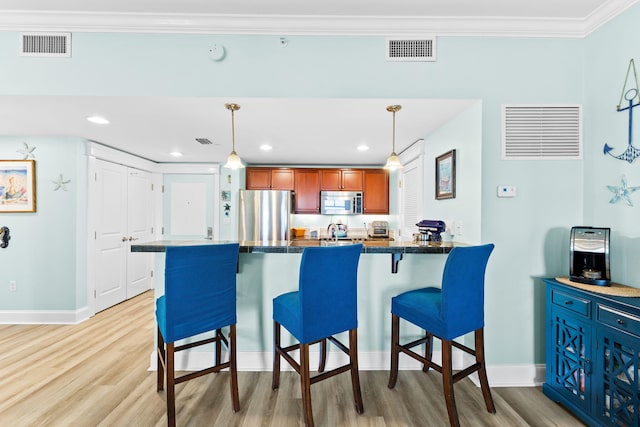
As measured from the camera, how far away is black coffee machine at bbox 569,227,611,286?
1.85m

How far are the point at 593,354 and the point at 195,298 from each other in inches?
94.1

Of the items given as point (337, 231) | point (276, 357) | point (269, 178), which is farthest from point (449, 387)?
point (269, 178)

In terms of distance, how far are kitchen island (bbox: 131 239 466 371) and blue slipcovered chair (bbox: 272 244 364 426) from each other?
1.46ft

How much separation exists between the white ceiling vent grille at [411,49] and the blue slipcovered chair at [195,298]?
1.83 meters

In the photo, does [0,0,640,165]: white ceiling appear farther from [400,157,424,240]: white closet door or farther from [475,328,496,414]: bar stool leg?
[475,328,496,414]: bar stool leg

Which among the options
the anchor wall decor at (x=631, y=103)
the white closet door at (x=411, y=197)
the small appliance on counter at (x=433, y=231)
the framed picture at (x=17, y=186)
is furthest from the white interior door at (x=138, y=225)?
the anchor wall decor at (x=631, y=103)

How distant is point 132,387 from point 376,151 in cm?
351

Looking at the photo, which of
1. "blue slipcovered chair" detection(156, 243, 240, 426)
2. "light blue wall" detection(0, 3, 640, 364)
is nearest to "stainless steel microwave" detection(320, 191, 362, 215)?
"light blue wall" detection(0, 3, 640, 364)

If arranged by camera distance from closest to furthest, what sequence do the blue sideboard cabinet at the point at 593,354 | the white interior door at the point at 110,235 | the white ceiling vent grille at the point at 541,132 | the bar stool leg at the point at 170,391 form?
the blue sideboard cabinet at the point at 593,354
the bar stool leg at the point at 170,391
the white ceiling vent grille at the point at 541,132
the white interior door at the point at 110,235

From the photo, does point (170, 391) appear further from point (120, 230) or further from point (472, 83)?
point (120, 230)

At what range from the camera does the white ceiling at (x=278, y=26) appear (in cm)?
202

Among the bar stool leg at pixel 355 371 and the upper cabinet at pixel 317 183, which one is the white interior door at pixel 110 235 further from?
the bar stool leg at pixel 355 371

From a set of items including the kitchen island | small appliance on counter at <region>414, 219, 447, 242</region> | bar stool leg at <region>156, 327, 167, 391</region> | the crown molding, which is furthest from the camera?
small appliance on counter at <region>414, 219, 447, 242</region>

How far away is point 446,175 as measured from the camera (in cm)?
273
